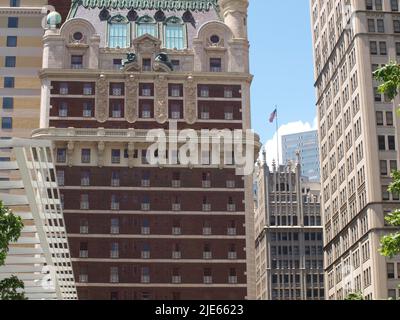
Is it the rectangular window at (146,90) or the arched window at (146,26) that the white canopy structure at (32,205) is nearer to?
the rectangular window at (146,90)

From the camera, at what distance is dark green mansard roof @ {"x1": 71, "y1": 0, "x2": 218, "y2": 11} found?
106m

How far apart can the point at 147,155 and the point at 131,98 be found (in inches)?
319

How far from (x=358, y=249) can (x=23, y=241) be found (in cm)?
6046

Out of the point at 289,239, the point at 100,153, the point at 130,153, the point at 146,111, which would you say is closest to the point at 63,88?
the point at 100,153

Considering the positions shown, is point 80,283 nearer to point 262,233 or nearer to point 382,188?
point 382,188

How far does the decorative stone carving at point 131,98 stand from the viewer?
9606 cm

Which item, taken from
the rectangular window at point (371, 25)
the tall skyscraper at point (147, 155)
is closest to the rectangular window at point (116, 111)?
the tall skyscraper at point (147, 155)

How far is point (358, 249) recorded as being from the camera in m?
92.6

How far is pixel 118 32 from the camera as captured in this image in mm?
103625

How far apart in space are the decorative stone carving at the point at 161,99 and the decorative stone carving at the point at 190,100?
8.27 feet

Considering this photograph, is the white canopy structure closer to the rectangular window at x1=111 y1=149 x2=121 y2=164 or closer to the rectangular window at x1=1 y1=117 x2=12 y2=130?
the rectangular window at x1=111 y1=149 x2=121 y2=164

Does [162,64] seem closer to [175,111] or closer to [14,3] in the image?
[175,111]

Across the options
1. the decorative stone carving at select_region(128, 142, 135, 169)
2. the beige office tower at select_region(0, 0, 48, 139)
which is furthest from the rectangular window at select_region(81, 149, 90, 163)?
the beige office tower at select_region(0, 0, 48, 139)

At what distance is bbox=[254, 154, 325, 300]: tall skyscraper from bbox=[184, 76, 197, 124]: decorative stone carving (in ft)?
288
